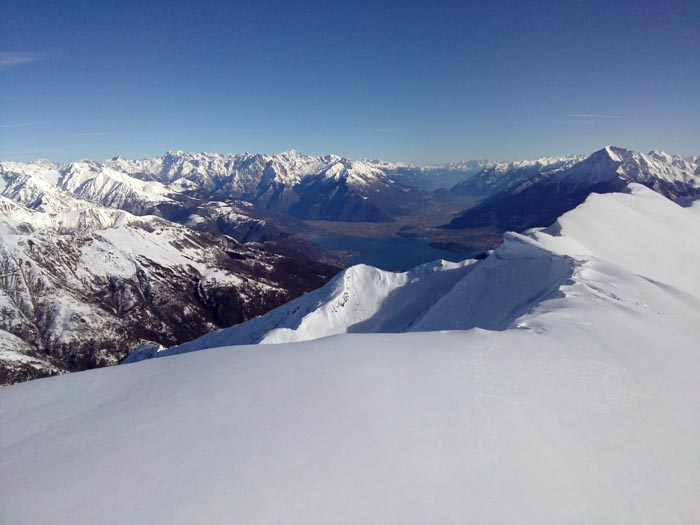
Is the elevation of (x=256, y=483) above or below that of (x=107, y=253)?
above

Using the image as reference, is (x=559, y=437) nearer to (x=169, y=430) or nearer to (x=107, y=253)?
(x=169, y=430)

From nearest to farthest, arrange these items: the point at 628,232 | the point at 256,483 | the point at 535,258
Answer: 1. the point at 256,483
2. the point at 535,258
3. the point at 628,232

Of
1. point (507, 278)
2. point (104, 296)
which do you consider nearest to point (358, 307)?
point (507, 278)

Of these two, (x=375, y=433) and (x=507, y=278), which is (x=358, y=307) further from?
(x=375, y=433)

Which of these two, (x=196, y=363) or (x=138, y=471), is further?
(x=196, y=363)

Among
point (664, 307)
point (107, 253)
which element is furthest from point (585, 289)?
point (107, 253)
